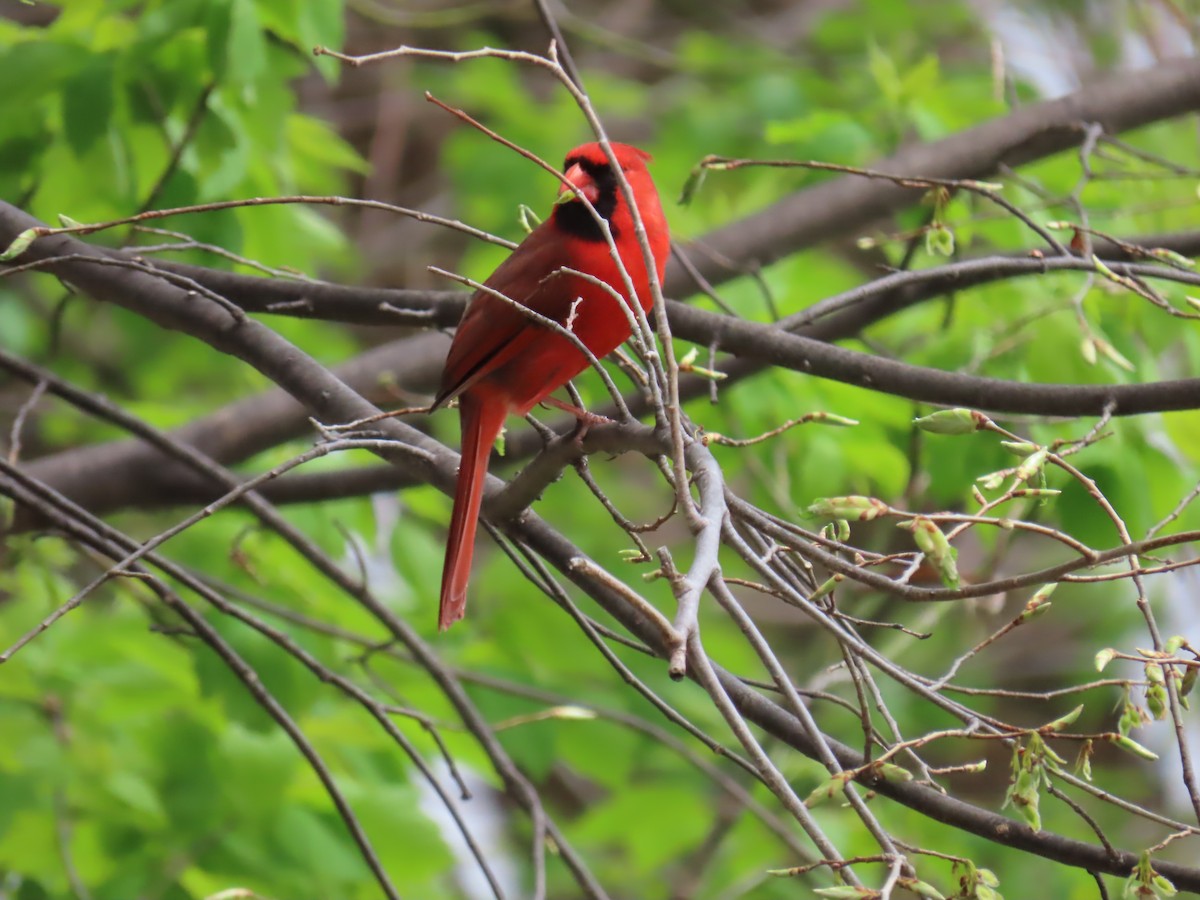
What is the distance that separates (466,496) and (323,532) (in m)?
1.25

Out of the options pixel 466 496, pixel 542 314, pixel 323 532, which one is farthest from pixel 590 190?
pixel 323 532

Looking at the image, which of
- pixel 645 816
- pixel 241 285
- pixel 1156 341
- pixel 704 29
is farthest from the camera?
pixel 704 29

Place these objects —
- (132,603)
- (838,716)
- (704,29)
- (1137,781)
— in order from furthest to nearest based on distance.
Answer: (704,29)
(1137,781)
(838,716)
(132,603)

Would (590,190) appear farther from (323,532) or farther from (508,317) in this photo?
(323,532)

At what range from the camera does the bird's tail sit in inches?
87.8

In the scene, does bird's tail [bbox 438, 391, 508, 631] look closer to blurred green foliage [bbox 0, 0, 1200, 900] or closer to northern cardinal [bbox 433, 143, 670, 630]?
northern cardinal [bbox 433, 143, 670, 630]

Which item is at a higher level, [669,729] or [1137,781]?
[669,729]

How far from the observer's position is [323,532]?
11.0 feet

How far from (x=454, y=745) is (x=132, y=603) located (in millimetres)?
974

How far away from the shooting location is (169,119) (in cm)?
304

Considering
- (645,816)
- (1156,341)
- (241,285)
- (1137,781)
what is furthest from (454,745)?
(1137,781)

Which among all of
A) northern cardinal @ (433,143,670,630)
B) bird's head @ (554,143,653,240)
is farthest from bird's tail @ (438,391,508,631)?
bird's head @ (554,143,653,240)

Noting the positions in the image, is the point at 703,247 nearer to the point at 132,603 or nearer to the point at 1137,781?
the point at 132,603

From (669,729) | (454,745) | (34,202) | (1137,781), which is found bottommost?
(1137,781)
